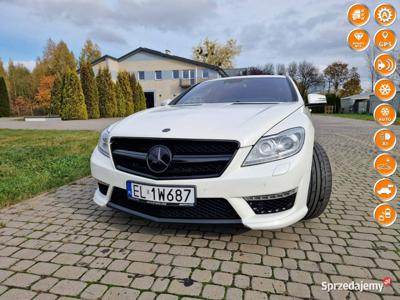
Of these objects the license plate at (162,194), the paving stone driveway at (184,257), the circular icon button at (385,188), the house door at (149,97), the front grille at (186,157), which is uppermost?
the house door at (149,97)

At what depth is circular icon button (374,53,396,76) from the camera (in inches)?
84.7

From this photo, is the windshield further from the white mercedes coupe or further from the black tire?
the black tire

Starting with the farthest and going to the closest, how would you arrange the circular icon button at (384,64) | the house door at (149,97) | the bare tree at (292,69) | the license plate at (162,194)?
the bare tree at (292,69) < the house door at (149,97) < the circular icon button at (384,64) < the license plate at (162,194)

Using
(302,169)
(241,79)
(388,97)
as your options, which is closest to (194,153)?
(302,169)

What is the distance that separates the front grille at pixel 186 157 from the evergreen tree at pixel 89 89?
21.7 metres

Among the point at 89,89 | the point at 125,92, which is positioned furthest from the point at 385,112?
the point at 125,92

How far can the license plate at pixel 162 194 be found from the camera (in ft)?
6.12

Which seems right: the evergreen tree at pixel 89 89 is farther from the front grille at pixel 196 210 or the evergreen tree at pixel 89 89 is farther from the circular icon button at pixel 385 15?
the circular icon button at pixel 385 15

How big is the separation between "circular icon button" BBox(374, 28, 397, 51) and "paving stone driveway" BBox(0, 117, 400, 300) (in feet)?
5.20

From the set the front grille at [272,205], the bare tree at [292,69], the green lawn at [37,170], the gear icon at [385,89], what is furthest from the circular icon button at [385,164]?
the bare tree at [292,69]

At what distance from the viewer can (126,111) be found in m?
25.2

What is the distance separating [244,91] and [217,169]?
1.57 meters

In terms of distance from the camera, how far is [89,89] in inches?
855

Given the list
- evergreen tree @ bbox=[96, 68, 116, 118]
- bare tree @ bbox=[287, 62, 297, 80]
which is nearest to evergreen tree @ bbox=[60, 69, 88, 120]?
evergreen tree @ bbox=[96, 68, 116, 118]
